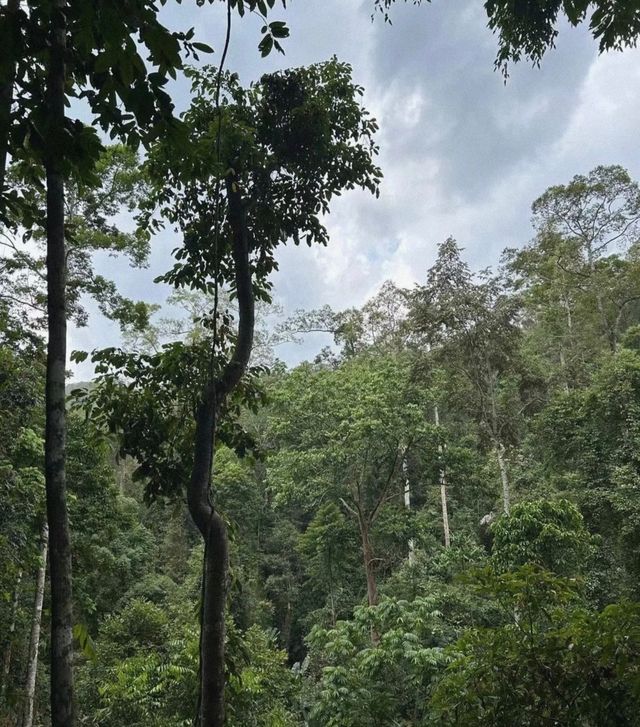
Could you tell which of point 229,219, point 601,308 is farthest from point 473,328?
point 229,219

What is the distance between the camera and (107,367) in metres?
2.51

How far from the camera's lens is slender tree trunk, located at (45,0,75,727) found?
126 cm

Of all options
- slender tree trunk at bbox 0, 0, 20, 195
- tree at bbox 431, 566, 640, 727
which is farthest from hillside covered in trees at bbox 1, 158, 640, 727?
slender tree trunk at bbox 0, 0, 20, 195

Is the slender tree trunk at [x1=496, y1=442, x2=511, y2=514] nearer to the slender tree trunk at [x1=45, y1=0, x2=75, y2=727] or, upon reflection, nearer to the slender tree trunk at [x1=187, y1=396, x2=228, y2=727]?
the slender tree trunk at [x1=187, y1=396, x2=228, y2=727]

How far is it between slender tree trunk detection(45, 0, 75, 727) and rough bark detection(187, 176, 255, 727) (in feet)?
1.71

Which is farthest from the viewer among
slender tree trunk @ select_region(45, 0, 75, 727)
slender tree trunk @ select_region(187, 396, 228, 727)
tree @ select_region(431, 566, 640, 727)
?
slender tree trunk @ select_region(187, 396, 228, 727)

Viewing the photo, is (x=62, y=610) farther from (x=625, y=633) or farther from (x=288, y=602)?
(x=288, y=602)

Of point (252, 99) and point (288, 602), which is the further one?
point (288, 602)

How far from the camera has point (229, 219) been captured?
2.80 meters

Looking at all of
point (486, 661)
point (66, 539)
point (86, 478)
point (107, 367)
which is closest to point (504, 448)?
point (86, 478)

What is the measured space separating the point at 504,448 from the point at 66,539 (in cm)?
912

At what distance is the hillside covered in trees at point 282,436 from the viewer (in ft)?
4.92

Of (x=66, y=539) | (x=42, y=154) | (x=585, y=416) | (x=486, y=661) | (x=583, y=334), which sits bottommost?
(x=486, y=661)

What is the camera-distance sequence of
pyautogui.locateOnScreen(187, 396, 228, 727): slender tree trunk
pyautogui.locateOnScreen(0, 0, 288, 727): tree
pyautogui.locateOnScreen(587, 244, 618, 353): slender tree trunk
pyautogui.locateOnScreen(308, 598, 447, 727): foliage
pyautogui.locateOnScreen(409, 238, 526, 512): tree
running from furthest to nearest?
pyautogui.locateOnScreen(587, 244, 618, 353): slender tree trunk
pyautogui.locateOnScreen(409, 238, 526, 512): tree
pyautogui.locateOnScreen(308, 598, 447, 727): foliage
pyautogui.locateOnScreen(187, 396, 228, 727): slender tree trunk
pyautogui.locateOnScreen(0, 0, 288, 727): tree
